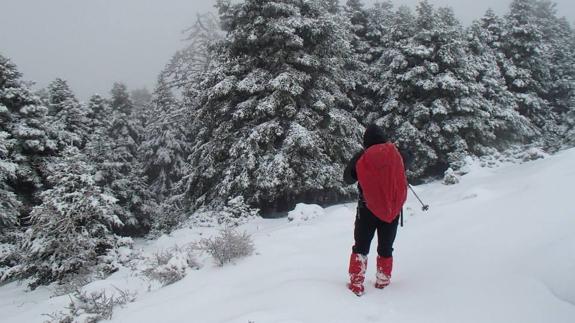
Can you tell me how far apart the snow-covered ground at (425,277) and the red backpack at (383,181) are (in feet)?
2.81

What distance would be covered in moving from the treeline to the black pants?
6.22 m

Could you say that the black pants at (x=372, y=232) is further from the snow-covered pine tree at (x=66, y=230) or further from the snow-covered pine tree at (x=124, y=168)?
the snow-covered pine tree at (x=124, y=168)

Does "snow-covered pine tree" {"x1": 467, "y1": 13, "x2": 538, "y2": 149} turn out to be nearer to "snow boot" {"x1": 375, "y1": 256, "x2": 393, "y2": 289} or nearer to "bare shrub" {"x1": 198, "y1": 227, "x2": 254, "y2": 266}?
"bare shrub" {"x1": 198, "y1": 227, "x2": 254, "y2": 266}

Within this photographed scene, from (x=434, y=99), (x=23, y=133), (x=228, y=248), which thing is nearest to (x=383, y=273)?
(x=228, y=248)

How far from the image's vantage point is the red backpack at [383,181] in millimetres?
4371

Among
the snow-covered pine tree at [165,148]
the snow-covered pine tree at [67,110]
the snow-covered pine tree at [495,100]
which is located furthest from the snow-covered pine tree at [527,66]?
the snow-covered pine tree at [67,110]

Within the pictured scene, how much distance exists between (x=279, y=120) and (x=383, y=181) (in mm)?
10622

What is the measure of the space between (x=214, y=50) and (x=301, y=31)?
3728 millimetres

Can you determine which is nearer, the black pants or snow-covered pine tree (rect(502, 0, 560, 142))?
the black pants

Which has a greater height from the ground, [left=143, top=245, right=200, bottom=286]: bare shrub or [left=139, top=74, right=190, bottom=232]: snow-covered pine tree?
[left=139, top=74, right=190, bottom=232]: snow-covered pine tree

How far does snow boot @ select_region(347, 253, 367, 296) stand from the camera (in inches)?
168

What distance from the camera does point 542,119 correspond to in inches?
932

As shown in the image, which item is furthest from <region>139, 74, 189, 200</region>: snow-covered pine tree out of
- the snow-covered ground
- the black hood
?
the black hood

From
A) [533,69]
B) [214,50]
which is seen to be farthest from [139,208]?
[533,69]
